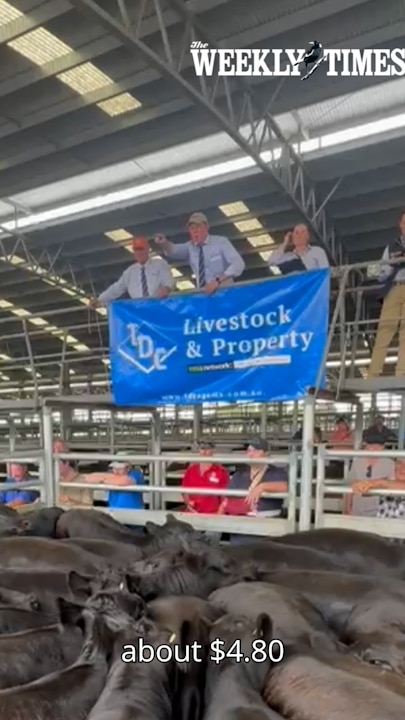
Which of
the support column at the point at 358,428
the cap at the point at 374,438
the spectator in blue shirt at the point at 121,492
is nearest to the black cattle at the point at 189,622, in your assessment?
the spectator in blue shirt at the point at 121,492

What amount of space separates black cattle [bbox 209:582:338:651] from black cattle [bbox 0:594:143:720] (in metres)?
0.59

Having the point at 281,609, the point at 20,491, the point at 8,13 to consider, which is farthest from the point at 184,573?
the point at 8,13

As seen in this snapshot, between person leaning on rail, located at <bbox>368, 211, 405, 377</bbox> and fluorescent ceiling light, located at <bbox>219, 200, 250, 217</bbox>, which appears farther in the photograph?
fluorescent ceiling light, located at <bbox>219, 200, 250, 217</bbox>

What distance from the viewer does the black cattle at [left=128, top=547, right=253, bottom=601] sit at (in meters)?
3.04

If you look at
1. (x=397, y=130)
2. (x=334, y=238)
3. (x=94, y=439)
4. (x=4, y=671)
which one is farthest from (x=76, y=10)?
(x=94, y=439)

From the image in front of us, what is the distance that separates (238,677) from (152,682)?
0.99 ft

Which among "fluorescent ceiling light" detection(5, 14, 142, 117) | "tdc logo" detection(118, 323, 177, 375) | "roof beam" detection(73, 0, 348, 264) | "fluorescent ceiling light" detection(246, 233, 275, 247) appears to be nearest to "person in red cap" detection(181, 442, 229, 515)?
"tdc logo" detection(118, 323, 177, 375)

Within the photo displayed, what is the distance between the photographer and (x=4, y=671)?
2.26 m

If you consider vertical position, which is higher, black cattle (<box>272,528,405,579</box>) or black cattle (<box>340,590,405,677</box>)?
black cattle (<box>340,590,405,677</box>)

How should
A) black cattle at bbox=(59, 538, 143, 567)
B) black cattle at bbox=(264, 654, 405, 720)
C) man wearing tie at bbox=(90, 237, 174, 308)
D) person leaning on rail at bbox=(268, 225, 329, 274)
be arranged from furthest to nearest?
1. man wearing tie at bbox=(90, 237, 174, 308)
2. person leaning on rail at bbox=(268, 225, 329, 274)
3. black cattle at bbox=(59, 538, 143, 567)
4. black cattle at bbox=(264, 654, 405, 720)

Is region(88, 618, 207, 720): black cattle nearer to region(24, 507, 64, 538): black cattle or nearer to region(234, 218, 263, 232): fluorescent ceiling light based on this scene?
region(24, 507, 64, 538): black cattle

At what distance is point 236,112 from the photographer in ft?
24.9

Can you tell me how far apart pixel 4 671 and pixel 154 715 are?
710 millimetres

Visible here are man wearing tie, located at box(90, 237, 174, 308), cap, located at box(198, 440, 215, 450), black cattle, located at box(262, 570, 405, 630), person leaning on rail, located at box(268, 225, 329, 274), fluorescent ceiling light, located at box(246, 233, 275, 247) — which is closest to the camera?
black cattle, located at box(262, 570, 405, 630)
